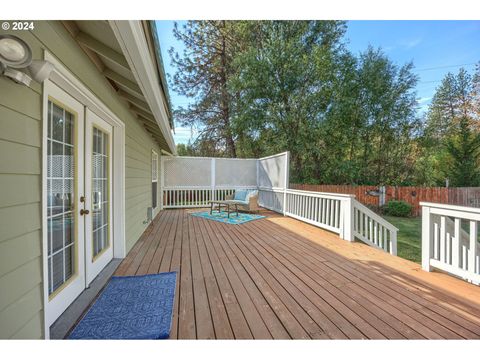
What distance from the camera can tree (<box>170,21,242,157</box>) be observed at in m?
11.7

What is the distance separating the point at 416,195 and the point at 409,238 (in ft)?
13.9

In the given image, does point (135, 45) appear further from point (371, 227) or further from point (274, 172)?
point (274, 172)

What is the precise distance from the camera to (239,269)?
277 centimetres

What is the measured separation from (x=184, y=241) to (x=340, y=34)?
435 inches

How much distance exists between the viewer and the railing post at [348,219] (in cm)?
396

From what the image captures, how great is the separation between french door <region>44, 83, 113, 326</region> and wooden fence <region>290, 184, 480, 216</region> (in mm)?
8839

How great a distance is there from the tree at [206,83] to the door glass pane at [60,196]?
9.98 meters

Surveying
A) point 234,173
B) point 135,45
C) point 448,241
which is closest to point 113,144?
point 135,45

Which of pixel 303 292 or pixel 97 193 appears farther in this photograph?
pixel 97 193

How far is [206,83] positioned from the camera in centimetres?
1220

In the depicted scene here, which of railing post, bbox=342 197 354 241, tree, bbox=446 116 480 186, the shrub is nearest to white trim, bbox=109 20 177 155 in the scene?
railing post, bbox=342 197 354 241

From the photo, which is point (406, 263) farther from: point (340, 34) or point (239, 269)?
point (340, 34)

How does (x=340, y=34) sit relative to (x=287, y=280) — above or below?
above
